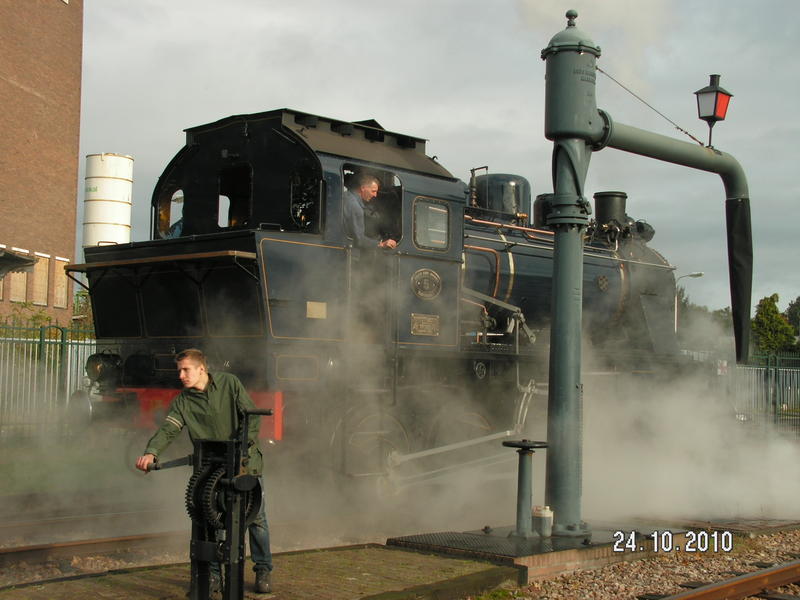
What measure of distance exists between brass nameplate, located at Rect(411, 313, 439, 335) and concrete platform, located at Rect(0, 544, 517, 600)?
9.71 ft

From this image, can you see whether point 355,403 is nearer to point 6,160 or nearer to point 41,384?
point 41,384

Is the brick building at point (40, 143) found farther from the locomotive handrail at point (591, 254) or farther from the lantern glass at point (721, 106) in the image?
the lantern glass at point (721, 106)

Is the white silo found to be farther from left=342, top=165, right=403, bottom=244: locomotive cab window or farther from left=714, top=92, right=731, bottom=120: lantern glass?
left=714, top=92, right=731, bottom=120: lantern glass

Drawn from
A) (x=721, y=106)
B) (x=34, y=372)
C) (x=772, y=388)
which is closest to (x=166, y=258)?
(x=721, y=106)

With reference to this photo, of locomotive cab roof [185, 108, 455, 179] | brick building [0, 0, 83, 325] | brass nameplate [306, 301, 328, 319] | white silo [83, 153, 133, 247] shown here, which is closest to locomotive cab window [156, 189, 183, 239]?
locomotive cab roof [185, 108, 455, 179]

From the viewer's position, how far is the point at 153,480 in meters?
9.39

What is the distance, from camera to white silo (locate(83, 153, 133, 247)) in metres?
29.5

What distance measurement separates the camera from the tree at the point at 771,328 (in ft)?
137

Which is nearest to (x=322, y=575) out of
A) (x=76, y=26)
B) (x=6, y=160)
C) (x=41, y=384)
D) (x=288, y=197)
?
(x=288, y=197)

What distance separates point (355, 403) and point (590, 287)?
14.2 feet

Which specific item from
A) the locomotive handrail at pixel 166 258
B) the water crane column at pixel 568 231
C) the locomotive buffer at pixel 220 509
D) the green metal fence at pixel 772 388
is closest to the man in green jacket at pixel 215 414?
the locomotive buffer at pixel 220 509

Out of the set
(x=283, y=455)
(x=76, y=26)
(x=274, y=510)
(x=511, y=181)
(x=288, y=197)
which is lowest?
(x=274, y=510)

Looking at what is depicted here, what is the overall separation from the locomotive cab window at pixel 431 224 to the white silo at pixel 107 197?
2227cm

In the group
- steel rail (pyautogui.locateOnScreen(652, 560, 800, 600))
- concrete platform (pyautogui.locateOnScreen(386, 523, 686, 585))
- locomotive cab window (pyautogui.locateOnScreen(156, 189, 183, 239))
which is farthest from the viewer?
locomotive cab window (pyautogui.locateOnScreen(156, 189, 183, 239))
